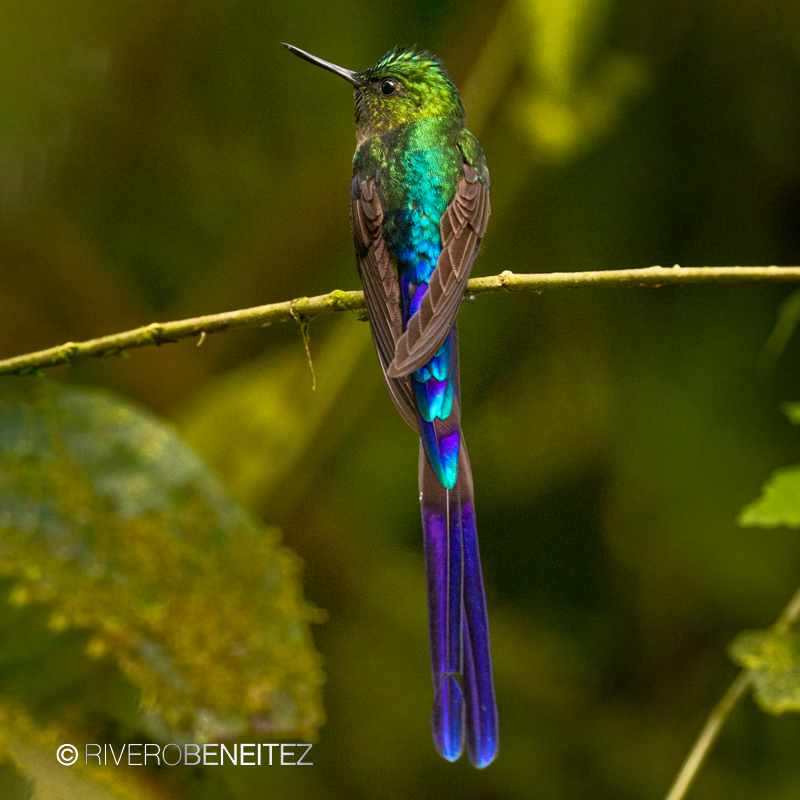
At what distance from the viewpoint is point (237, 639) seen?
2.11 meters

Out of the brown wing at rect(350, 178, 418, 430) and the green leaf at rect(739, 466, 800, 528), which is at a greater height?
the brown wing at rect(350, 178, 418, 430)

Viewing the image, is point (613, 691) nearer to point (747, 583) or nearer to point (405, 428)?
point (747, 583)

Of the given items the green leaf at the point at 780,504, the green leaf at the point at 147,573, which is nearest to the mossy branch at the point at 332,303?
the green leaf at the point at 147,573

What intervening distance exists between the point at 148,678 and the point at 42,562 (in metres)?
0.33

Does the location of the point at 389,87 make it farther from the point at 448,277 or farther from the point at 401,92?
the point at 448,277

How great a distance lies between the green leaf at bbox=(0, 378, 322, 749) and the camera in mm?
1926

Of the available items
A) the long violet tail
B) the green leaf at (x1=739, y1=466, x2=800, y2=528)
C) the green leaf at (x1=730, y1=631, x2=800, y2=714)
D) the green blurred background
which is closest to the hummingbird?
the long violet tail

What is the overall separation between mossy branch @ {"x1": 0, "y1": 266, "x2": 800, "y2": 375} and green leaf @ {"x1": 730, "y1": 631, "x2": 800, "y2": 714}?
0.88 m

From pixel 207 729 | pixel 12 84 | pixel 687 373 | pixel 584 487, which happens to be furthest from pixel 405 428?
pixel 12 84

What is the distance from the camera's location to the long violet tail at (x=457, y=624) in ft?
4.90

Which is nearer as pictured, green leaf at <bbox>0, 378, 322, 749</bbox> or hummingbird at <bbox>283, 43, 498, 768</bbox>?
hummingbird at <bbox>283, 43, 498, 768</bbox>

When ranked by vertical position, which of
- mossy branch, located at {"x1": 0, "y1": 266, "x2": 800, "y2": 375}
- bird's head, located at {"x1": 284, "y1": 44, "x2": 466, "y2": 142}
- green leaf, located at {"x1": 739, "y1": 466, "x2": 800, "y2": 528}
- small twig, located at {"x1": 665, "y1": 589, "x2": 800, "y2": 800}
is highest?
bird's head, located at {"x1": 284, "y1": 44, "x2": 466, "y2": 142}

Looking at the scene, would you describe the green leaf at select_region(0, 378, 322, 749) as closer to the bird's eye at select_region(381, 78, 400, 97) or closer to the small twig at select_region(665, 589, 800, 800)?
the small twig at select_region(665, 589, 800, 800)

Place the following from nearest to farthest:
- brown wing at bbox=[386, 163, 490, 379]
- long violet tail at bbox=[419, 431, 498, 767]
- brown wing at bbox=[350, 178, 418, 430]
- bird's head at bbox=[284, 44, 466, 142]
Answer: long violet tail at bbox=[419, 431, 498, 767] < brown wing at bbox=[386, 163, 490, 379] < brown wing at bbox=[350, 178, 418, 430] < bird's head at bbox=[284, 44, 466, 142]
